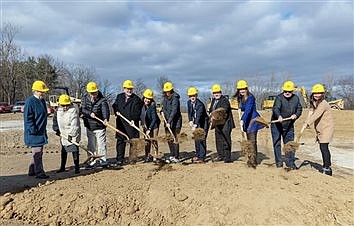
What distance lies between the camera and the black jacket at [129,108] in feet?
26.9

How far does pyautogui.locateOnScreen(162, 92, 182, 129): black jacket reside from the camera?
8492 millimetres

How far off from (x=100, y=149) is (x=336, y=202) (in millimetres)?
4464

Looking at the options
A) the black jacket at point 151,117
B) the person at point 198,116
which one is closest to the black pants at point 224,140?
the person at point 198,116

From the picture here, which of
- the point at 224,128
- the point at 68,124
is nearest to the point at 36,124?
the point at 68,124

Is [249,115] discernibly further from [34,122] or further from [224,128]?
[34,122]

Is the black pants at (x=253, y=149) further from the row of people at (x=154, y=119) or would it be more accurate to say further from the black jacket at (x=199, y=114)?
the black jacket at (x=199, y=114)

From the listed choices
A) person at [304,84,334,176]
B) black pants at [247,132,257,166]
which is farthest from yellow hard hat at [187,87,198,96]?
person at [304,84,334,176]

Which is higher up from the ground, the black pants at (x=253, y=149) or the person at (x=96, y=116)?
the person at (x=96, y=116)

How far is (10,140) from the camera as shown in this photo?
13.4 meters

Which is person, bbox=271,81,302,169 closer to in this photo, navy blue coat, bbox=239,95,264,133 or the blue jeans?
the blue jeans

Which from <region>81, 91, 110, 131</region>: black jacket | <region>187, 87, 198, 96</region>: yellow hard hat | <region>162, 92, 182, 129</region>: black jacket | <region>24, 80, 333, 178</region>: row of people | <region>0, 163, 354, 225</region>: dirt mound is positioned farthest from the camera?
<region>187, 87, 198, 96</region>: yellow hard hat

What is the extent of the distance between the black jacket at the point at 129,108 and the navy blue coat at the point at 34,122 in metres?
1.55

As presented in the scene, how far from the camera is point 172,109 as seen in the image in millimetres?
8500

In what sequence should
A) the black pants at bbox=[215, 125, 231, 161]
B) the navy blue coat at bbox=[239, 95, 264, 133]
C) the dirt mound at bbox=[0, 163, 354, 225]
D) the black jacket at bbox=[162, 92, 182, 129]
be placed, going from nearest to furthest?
the dirt mound at bbox=[0, 163, 354, 225] → the navy blue coat at bbox=[239, 95, 264, 133] → the black pants at bbox=[215, 125, 231, 161] → the black jacket at bbox=[162, 92, 182, 129]
